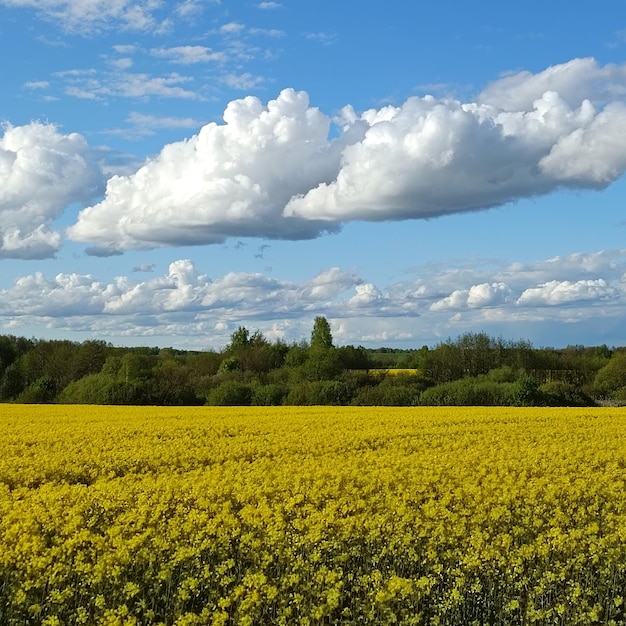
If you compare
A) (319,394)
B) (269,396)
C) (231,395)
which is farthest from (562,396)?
(231,395)

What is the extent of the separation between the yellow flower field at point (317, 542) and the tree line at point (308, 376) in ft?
114

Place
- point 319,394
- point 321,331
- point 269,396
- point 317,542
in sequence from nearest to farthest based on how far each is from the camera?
1. point 317,542
2. point 319,394
3. point 269,396
4. point 321,331

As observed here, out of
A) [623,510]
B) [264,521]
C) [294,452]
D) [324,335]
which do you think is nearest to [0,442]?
[294,452]

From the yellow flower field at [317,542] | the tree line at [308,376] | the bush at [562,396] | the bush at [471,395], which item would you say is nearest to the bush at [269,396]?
the tree line at [308,376]

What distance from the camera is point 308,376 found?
189ft

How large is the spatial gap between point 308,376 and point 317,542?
4873cm

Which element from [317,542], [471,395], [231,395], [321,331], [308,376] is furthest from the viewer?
[321,331]

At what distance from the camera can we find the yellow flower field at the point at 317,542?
7.46 metres

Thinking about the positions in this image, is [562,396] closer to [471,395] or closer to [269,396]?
[471,395]

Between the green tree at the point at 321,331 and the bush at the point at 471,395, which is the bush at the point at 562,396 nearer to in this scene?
the bush at the point at 471,395

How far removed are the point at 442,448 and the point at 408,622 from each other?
1129 centimetres

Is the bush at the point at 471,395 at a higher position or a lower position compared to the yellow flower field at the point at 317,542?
lower

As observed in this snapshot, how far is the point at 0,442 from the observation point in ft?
65.1

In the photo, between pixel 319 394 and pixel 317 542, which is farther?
pixel 319 394
